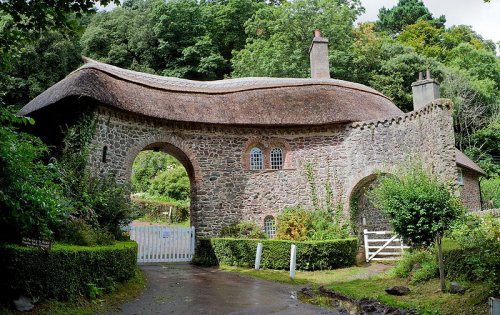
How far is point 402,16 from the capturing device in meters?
49.8

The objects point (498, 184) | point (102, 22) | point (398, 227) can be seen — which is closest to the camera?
point (398, 227)

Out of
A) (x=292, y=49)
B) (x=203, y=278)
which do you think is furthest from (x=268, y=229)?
(x=292, y=49)

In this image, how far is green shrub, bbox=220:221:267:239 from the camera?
17578 millimetres

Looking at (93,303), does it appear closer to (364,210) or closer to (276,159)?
(276,159)

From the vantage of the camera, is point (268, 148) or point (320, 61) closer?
point (268, 148)

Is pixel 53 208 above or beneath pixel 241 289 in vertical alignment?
above

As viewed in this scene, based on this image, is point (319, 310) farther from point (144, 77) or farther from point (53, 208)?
point (144, 77)

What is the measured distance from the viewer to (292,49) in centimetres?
3338

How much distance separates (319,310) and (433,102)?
10.1m

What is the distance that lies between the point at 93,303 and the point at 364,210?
13630 mm

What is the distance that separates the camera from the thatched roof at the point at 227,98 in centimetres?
1590

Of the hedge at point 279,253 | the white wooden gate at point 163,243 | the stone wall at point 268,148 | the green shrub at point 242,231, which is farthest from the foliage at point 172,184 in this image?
the hedge at point 279,253

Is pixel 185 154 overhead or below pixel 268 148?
below

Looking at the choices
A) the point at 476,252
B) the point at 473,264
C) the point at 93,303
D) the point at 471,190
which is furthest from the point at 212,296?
the point at 471,190
